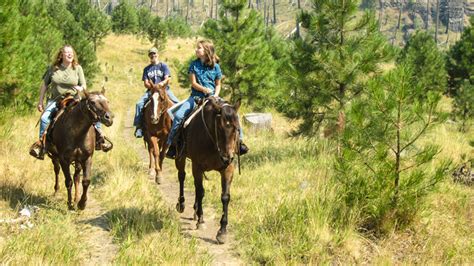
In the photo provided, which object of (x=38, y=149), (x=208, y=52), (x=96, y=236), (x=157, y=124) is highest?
(x=208, y=52)

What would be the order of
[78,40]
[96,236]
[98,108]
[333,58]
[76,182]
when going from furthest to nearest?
[78,40], [333,58], [76,182], [98,108], [96,236]

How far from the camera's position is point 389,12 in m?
134

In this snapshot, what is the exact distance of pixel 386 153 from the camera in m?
5.21

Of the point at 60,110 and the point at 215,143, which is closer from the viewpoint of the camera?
the point at 215,143

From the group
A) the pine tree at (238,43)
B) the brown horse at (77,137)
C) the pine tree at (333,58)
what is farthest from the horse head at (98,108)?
the pine tree at (238,43)

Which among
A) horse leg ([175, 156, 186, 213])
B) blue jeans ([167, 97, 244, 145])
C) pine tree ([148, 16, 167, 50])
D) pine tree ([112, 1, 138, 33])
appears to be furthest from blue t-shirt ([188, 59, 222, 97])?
pine tree ([112, 1, 138, 33])

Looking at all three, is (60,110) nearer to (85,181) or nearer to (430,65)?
(85,181)

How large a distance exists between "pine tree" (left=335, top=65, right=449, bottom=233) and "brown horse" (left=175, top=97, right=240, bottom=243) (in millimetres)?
1507

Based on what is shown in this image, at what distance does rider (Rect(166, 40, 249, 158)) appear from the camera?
20.3ft

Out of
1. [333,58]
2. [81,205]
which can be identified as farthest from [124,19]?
[81,205]

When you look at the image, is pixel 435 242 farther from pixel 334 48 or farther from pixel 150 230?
pixel 334 48

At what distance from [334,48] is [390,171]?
520 cm

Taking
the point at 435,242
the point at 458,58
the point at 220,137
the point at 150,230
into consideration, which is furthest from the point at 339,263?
the point at 458,58

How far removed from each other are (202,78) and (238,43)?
421 inches
